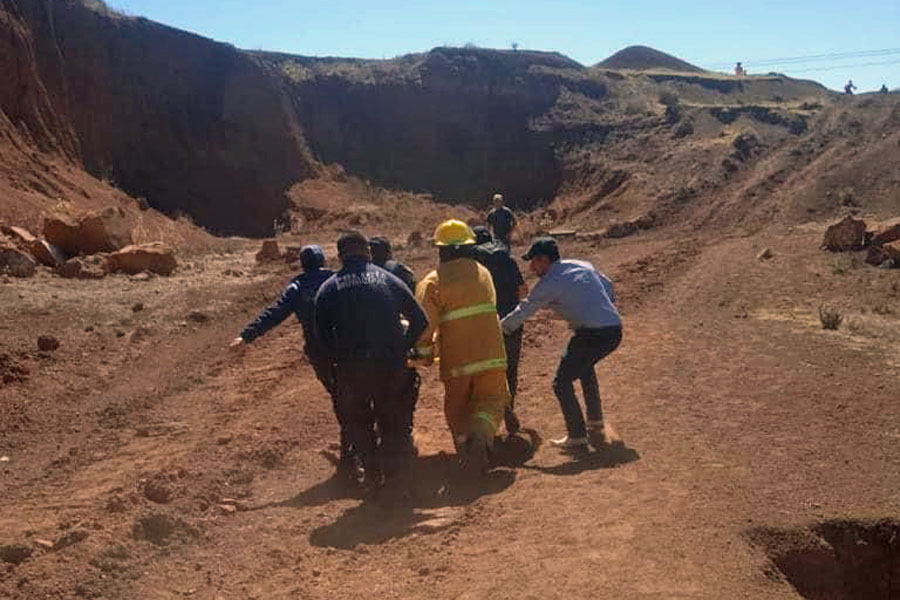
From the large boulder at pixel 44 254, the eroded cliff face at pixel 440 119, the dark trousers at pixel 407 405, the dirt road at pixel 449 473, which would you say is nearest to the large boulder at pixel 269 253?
the large boulder at pixel 44 254

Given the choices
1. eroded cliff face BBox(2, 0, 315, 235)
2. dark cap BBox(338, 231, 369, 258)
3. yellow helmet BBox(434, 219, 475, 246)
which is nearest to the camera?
dark cap BBox(338, 231, 369, 258)

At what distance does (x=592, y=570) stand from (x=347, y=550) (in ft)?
4.67

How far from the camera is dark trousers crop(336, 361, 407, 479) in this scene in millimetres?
6051

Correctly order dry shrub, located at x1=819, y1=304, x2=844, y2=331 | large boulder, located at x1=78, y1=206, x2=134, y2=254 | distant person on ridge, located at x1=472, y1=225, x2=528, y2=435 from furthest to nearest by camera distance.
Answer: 1. large boulder, located at x1=78, y1=206, x2=134, y2=254
2. dry shrub, located at x1=819, y1=304, x2=844, y2=331
3. distant person on ridge, located at x1=472, y1=225, x2=528, y2=435

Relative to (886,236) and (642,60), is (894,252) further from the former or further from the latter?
(642,60)

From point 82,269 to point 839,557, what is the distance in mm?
12768

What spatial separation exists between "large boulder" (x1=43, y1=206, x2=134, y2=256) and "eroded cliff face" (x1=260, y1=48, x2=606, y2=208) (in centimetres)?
1582

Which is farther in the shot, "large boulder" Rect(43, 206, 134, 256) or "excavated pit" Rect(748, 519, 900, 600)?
"large boulder" Rect(43, 206, 134, 256)

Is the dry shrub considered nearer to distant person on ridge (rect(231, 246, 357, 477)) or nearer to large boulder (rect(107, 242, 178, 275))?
distant person on ridge (rect(231, 246, 357, 477))

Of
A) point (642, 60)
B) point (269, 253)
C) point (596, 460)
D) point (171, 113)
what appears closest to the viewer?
point (596, 460)

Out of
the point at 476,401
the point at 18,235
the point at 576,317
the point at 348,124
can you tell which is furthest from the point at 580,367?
the point at 348,124

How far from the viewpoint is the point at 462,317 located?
6574 mm

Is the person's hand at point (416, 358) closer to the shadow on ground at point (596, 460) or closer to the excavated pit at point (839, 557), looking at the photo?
the shadow on ground at point (596, 460)

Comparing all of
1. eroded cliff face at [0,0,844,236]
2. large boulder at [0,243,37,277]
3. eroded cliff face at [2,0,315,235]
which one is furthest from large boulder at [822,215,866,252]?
eroded cliff face at [2,0,315,235]
